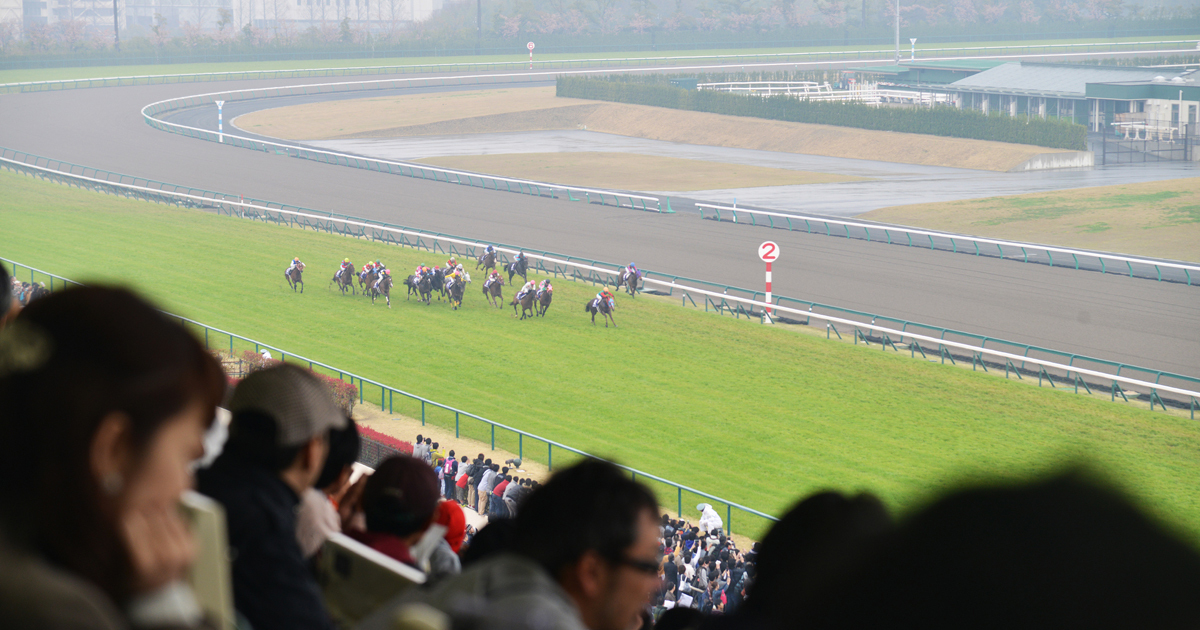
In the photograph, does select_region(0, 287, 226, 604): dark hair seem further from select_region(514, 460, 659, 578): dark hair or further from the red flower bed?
the red flower bed

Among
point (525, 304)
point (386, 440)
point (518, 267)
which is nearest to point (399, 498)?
point (386, 440)

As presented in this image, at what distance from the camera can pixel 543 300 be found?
99.9 feet

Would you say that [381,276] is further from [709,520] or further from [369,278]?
[709,520]

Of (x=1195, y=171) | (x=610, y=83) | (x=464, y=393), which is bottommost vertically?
(x=464, y=393)

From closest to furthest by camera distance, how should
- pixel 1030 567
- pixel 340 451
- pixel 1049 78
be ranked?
pixel 1030 567 → pixel 340 451 → pixel 1049 78

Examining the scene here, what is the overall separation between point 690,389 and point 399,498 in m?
21.9

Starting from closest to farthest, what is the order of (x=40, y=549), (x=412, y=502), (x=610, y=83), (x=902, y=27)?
1. (x=40, y=549)
2. (x=412, y=502)
3. (x=610, y=83)
4. (x=902, y=27)

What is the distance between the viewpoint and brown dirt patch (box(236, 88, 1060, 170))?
57062 mm

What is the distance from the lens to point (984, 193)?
46781 millimetres

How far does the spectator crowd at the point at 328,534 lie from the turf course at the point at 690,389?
15041 millimetres

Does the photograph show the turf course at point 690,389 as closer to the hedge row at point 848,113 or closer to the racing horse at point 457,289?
the racing horse at point 457,289

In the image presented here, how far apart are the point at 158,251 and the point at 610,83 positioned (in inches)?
1601

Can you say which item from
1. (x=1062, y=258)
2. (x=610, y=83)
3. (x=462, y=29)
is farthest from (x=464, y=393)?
(x=462, y=29)

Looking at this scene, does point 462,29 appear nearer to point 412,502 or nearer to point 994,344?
point 994,344
